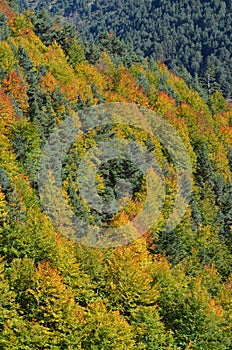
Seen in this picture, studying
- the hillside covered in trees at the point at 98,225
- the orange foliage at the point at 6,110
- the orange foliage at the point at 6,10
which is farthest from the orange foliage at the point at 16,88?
the orange foliage at the point at 6,10

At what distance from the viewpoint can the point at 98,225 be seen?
7256 centimetres

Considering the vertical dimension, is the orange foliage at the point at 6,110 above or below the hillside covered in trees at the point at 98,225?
above

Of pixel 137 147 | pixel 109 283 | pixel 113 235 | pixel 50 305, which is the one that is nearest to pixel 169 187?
pixel 137 147

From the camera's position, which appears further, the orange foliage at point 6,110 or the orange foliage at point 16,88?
the orange foliage at point 16,88

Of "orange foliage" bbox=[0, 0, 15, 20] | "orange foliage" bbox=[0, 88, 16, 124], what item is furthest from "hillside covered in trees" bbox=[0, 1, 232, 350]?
"orange foliage" bbox=[0, 0, 15, 20]

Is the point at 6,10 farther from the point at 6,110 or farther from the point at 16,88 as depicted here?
the point at 6,110

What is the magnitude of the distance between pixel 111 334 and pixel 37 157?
119ft

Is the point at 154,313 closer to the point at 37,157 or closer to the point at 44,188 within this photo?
the point at 44,188

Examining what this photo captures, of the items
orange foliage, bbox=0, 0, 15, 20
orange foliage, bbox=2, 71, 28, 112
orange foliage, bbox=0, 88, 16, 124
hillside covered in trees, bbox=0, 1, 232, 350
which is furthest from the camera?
orange foliage, bbox=0, 0, 15, 20

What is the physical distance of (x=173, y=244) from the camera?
7500 cm

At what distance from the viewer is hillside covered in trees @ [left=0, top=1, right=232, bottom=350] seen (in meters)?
46.3

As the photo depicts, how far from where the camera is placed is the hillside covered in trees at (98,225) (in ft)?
152

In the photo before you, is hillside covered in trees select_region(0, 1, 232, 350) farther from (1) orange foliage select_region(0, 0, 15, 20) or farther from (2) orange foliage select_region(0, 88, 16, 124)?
→ (1) orange foliage select_region(0, 0, 15, 20)

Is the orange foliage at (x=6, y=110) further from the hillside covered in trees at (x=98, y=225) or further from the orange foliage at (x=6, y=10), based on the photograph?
the orange foliage at (x=6, y=10)
